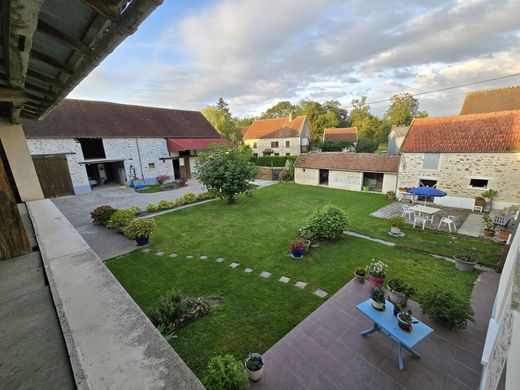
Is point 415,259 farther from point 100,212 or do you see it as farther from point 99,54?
point 100,212

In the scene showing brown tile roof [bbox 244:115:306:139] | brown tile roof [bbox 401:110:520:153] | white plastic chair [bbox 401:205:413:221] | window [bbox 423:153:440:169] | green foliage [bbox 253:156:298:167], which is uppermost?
brown tile roof [bbox 244:115:306:139]

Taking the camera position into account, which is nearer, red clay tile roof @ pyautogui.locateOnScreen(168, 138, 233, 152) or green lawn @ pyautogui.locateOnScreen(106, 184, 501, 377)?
green lawn @ pyautogui.locateOnScreen(106, 184, 501, 377)

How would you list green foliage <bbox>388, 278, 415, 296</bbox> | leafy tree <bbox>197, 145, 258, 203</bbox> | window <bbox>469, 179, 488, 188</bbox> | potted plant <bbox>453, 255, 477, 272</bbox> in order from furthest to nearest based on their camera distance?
leafy tree <bbox>197, 145, 258, 203</bbox>, window <bbox>469, 179, 488, 188</bbox>, potted plant <bbox>453, 255, 477, 272</bbox>, green foliage <bbox>388, 278, 415, 296</bbox>

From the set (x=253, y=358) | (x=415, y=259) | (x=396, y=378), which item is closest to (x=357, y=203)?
(x=415, y=259)

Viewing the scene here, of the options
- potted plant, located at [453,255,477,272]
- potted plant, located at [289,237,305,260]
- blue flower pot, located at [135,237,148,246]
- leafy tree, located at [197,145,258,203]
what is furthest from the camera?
leafy tree, located at [197,145,258,203]

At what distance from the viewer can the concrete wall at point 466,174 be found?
12.6 meters

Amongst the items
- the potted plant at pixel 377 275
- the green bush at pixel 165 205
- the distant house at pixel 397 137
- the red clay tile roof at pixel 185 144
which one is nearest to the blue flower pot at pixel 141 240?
the green bush at pixel 165 205

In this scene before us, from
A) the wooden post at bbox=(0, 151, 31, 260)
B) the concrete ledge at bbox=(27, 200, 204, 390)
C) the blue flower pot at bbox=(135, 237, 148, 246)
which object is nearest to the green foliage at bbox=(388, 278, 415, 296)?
the concrete ledge at bbox=(27, 200, 204, 390)

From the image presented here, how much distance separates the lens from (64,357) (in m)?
1.72

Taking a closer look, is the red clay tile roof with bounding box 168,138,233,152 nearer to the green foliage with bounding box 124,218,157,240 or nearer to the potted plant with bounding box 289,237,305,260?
the green foliage with bounding box 124,218,157,240

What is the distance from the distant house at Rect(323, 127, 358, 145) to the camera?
41906 mm

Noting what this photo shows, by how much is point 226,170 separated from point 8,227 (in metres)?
11.5

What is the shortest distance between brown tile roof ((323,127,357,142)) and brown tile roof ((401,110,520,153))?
26033 millimetres

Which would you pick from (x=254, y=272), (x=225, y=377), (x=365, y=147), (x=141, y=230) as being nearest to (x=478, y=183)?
(x=254, y=272)
